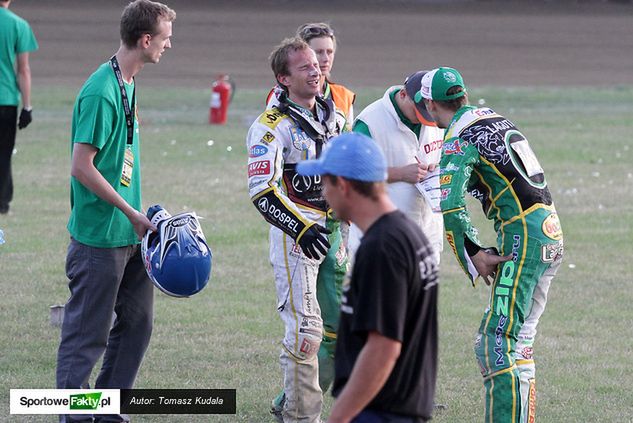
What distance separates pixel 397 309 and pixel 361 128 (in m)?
3.02

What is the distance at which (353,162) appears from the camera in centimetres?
409

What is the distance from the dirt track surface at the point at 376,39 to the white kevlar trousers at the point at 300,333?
2277cm

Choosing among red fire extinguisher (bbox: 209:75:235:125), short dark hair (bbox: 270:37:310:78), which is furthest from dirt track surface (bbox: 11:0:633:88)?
short dark hair (bbox: 270:37:310:78)

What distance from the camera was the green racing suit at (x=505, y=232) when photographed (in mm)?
5926

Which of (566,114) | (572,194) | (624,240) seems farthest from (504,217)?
(566,114)

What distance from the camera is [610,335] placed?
28.9ft

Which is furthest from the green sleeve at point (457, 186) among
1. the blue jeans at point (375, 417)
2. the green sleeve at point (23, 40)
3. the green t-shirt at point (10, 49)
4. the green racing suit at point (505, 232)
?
the green sleeve at point (23, 40)

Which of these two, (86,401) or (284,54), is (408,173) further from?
(86,401)

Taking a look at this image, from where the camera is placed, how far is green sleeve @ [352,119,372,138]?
688 centimetres

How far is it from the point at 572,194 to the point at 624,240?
2.67m

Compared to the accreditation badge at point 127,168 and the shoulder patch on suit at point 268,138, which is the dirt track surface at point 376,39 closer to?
the shoulder patch on suit at point 268,138

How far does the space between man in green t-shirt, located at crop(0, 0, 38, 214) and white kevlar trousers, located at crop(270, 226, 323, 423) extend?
7140 mm

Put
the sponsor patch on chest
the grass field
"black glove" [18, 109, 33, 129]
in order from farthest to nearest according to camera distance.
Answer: "black glove" [18, 109, 33, 129] → the grass field → the sponsor patch on chest

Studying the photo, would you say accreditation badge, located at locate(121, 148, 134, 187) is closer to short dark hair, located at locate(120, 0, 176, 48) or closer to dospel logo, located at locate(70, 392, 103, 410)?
short dark hair, located at locate(120, 0, 176, 48)
